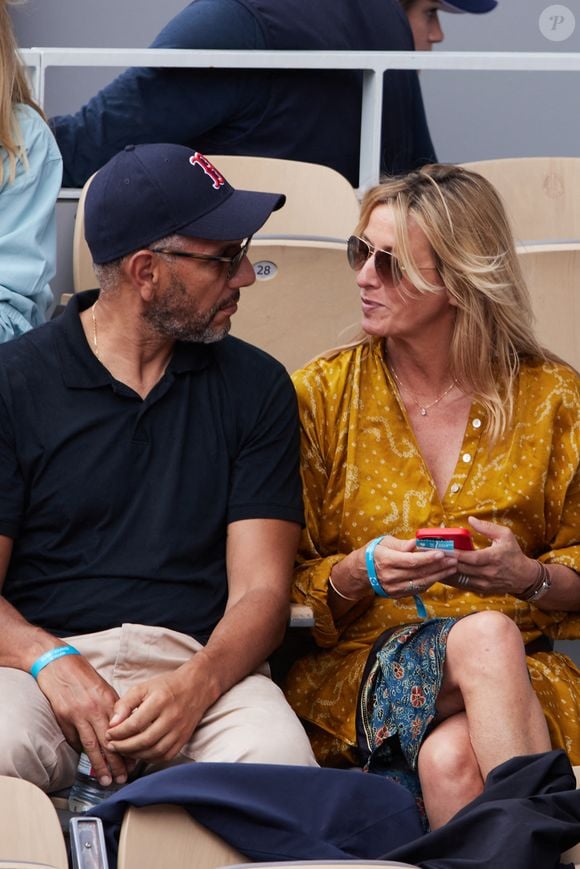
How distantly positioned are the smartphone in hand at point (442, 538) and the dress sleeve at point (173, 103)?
1.96m

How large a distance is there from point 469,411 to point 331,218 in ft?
4.10

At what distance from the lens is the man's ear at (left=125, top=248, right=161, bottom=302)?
2.57 meters

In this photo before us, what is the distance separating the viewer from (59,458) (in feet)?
8.21

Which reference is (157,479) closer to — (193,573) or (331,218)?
(193,573)

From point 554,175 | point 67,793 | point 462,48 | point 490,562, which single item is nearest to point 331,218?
point 554,175

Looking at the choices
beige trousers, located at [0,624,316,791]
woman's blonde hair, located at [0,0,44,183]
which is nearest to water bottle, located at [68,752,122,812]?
beige trousers, located at [0,624,316,791]

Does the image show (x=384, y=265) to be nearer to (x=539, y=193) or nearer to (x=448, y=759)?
(x=448, y=759)

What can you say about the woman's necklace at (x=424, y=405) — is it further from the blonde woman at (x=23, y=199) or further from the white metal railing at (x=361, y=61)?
the white metal railing at (x=361, y=61)

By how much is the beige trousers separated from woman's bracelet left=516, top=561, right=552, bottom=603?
494 mm

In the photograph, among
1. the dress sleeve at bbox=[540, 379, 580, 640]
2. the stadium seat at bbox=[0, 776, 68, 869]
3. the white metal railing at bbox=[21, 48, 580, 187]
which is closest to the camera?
the stadium seat at bbox=[0, 776, 68, 869]

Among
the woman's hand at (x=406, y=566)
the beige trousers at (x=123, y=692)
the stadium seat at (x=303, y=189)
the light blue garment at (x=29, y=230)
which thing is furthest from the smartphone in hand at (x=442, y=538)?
the stadium seat at (x=303, y=189)

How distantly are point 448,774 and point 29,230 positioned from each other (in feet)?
4.84

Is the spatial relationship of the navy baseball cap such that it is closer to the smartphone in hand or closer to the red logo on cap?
the red logo on cap

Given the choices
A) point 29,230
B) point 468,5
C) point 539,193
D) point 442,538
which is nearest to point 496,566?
point 442,538
